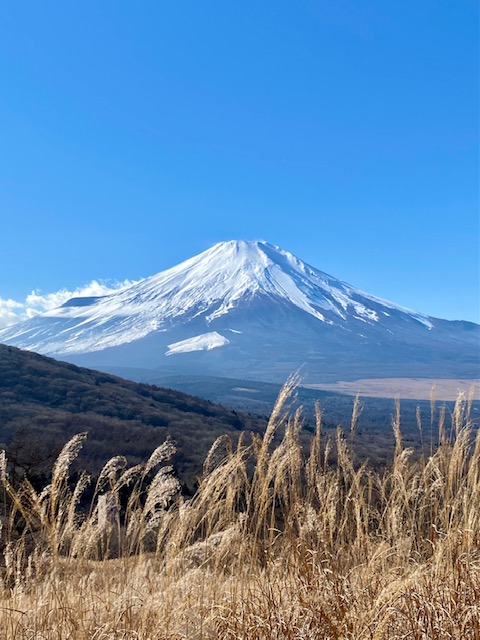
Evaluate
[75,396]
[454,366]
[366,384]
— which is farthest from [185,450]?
[454,366]

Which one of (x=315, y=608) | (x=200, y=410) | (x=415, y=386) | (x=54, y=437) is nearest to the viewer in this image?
(x=315, y=608)

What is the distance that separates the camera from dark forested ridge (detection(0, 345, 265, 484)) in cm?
1878

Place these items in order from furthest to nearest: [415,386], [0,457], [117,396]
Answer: [415,386], [117,396], [0,457]

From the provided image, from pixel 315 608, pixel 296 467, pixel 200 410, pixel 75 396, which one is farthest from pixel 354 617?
pixel 200 410

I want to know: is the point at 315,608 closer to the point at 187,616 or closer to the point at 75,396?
the point at 187,616

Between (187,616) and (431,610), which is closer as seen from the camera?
(431,610)

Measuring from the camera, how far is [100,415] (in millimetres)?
24750

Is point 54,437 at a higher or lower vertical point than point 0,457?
lower

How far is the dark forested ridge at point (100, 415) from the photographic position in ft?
61.6

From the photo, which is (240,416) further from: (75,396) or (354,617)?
(354,617)

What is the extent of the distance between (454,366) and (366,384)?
5836 centimetres

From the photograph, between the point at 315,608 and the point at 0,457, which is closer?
the point at 315,608

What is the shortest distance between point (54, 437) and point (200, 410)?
13.8 m

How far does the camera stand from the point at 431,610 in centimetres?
223
